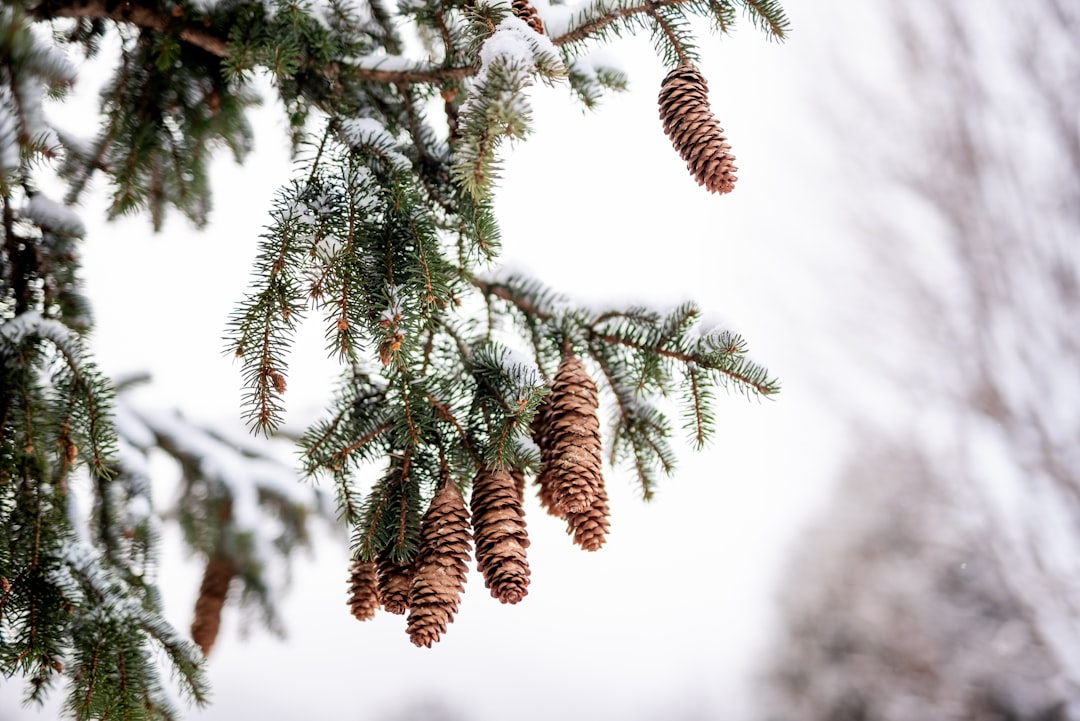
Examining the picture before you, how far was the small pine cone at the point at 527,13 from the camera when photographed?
71 centimetres

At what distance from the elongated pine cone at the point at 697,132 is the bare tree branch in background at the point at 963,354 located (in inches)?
146

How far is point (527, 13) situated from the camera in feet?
2.34

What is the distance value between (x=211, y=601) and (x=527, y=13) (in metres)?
1.35

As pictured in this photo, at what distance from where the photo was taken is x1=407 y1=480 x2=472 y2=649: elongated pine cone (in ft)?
2.08

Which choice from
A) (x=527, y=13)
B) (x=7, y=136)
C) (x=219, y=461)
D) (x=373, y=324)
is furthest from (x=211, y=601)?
(x=527, y=13)

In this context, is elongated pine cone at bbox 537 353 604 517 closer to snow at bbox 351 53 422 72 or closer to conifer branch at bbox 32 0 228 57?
snow at bbox 351 53 422 72

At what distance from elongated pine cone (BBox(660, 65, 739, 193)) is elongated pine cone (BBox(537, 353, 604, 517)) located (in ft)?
0.82

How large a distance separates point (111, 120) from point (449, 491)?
2.59 feet

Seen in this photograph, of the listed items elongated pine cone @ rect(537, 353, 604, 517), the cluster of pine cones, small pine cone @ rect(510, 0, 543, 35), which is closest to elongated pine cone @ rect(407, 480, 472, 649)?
the cluster of pine cones

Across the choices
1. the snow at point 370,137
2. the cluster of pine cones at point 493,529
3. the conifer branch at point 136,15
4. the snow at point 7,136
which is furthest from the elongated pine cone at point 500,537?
the conifer branch at point 136,15

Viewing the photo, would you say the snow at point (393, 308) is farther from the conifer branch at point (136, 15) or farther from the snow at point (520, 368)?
the conifer branch at point (136, 15)

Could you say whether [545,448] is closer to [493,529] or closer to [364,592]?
[493,529]

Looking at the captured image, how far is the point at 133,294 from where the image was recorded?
2959 millimetres

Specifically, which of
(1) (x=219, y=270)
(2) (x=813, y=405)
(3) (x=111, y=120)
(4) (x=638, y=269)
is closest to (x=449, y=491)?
(3) (x=111, y=120)
